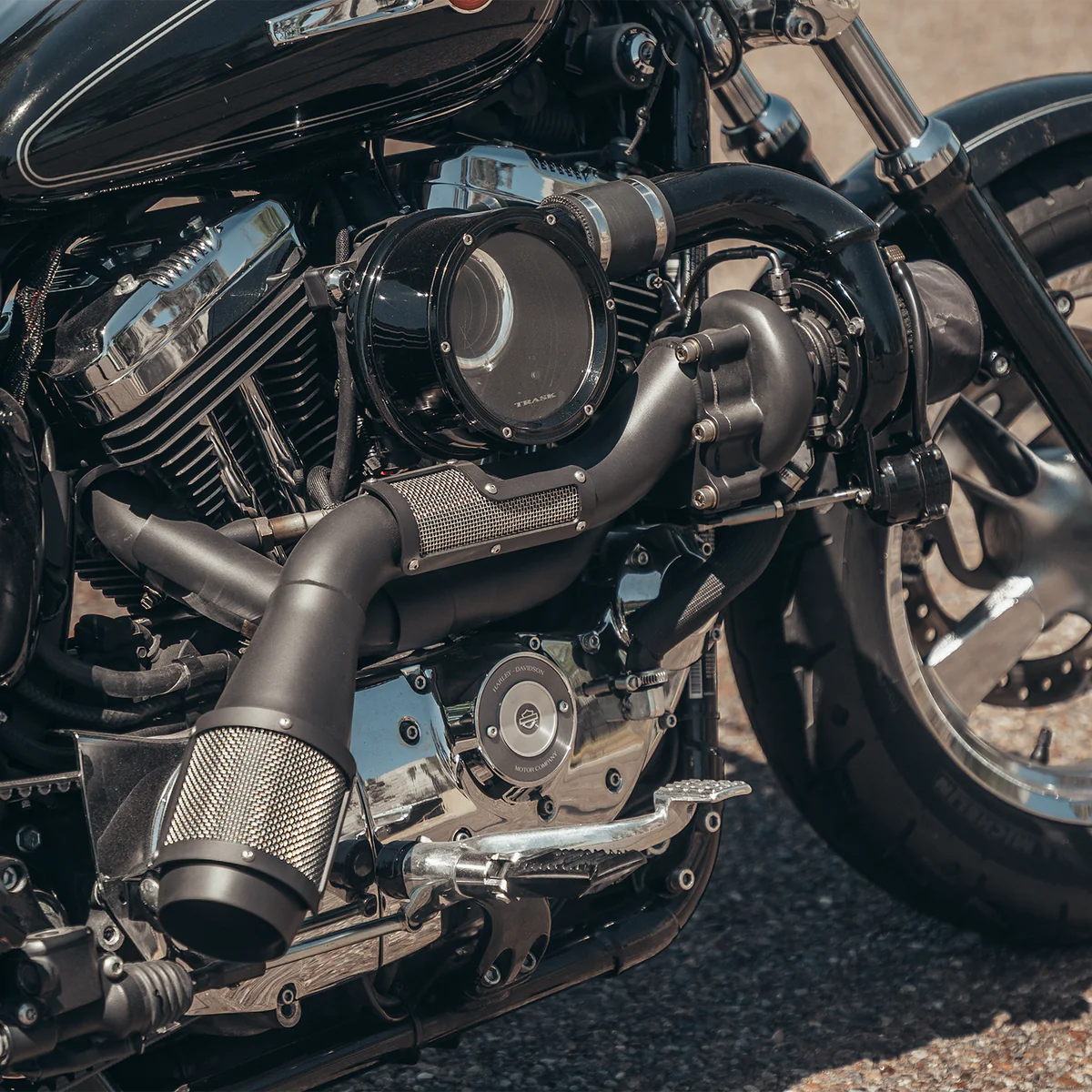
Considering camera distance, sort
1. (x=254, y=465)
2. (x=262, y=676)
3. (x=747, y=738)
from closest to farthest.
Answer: (x=262, y=676) → (x=254, y=465) → (x=747, y=738)

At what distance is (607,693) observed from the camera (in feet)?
6.93

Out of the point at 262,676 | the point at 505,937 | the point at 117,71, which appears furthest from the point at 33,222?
the point at 505,937

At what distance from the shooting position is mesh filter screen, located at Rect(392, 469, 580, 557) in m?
1.81

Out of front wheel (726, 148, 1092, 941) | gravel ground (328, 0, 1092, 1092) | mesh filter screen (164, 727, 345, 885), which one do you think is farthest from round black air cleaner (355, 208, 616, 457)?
gravel ground (328, 0, 1092, 1092)

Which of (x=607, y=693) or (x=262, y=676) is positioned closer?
(x=262, y=676)

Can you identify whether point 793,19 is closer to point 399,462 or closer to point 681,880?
point 399,462

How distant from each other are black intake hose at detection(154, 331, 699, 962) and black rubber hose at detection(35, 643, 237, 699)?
206 millimetres

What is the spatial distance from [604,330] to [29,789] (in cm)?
88

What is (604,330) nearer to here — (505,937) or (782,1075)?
(505,937)

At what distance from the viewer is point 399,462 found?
6.42 ft

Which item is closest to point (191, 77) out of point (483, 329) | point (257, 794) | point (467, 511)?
point (483, 329)

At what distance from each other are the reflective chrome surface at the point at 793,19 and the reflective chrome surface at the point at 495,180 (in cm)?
42

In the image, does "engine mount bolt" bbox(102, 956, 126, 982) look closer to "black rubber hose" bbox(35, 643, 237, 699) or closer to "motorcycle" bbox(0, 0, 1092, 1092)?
"motorcycle" bbox(0, 0, 1092, 1092)

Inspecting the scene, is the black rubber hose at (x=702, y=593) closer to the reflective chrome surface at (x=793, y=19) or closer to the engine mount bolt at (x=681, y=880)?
the engine mount bolt at (x=681, y=880)
